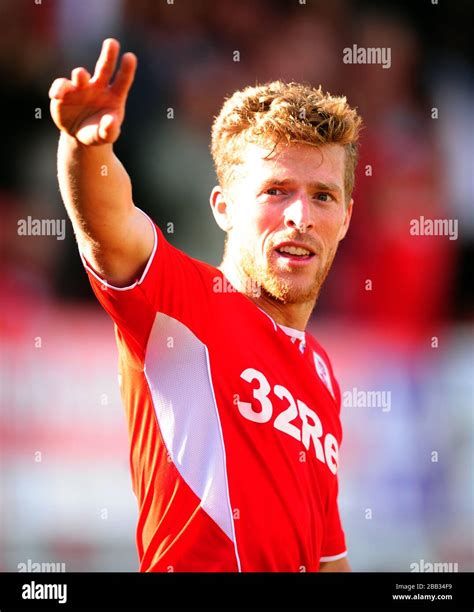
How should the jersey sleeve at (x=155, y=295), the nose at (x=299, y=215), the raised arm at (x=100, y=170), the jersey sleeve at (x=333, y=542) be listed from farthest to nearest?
the jersey sleeve at (x=333, y=542)
the nose at (x=299, y=215)
the jersey sleeve at (x=155, y=295)
the raised arm at (x=100, y=170)

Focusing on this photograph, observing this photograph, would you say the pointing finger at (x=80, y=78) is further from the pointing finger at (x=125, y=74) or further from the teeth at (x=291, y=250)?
the teeth at (x=291, y=250)

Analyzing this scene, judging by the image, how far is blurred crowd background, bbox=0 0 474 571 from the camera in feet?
16.4

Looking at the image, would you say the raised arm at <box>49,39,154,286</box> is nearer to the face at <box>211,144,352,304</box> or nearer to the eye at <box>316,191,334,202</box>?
the face at <box>211,144,352,304</box>

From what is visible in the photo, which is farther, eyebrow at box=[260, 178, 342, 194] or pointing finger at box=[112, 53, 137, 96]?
eyebrow at box=[260, 178, 342, 194]

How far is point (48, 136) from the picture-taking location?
19.4 feet

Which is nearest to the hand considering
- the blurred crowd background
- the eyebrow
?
the eyebrow

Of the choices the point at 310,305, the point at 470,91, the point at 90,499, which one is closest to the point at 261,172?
the point at 310,305

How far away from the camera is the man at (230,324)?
2336 millimetres

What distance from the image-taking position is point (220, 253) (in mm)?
5586

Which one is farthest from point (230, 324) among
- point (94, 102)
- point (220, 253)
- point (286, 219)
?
point (220, 253)

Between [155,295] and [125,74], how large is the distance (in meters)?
0.62

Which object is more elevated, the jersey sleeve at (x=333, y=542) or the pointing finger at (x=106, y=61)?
the pointing finger at (x=106, y=61)

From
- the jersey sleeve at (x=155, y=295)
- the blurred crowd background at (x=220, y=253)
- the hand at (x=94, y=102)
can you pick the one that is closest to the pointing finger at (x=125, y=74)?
the hand at (x=94, y=102)

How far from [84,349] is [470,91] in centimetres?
325
